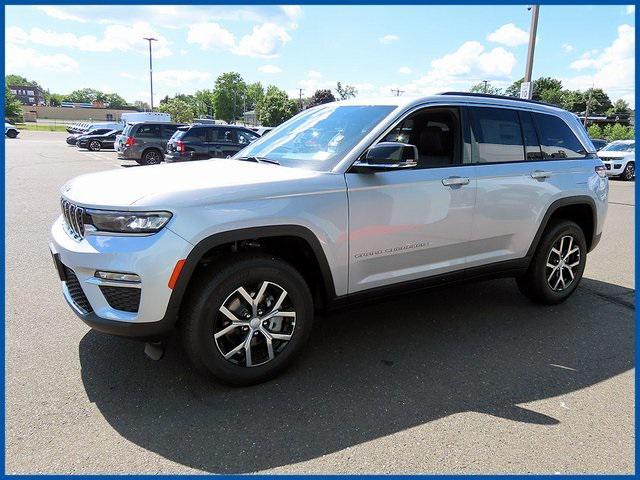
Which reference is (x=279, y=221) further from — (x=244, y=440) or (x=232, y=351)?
(x=244, y=440)

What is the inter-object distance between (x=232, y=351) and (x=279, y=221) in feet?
2.89

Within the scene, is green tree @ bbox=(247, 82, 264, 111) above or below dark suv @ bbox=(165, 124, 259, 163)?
above

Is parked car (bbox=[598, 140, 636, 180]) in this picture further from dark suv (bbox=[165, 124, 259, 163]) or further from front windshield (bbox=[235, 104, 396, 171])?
front windshield (bbox=[235, 104, 396, 171])

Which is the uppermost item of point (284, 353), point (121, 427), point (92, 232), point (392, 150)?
point (392, 150)

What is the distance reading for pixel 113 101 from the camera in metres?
179

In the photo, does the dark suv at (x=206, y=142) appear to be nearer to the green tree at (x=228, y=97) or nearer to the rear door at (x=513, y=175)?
the rear door at (x=513, y=175)

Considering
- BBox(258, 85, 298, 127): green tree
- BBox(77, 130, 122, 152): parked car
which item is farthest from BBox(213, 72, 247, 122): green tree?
BBox(77, 130, 122, 152): parked car

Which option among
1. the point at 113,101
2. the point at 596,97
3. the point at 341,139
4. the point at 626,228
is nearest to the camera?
the point at 341,139

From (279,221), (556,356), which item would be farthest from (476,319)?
(279,221)

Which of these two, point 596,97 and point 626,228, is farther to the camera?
point 596,97

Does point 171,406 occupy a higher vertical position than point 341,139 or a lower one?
lower

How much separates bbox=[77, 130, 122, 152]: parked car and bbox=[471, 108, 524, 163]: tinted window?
31.7 metres

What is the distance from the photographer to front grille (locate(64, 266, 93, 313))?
3051 mm

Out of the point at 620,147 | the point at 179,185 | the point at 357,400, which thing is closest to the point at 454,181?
the point at 357,400
